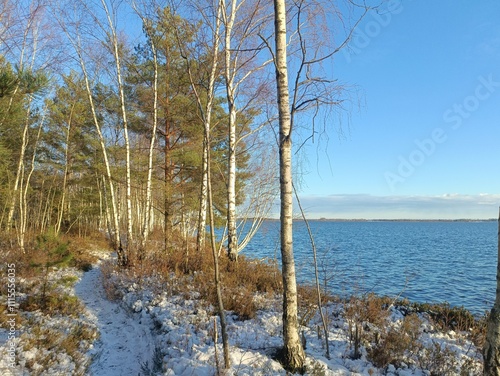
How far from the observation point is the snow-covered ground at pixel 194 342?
3963 millimetres

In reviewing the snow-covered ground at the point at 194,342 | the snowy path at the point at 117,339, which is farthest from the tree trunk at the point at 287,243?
the snowy path at the point at 117,339

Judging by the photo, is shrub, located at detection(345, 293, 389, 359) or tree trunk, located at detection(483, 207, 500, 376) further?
shrub, located at detection(345, 293, 389, 359)

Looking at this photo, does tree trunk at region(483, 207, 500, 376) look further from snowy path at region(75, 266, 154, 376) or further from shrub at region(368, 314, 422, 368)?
snowy path at region(75, 266, 154, 376)

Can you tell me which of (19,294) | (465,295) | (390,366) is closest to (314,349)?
(390,366)

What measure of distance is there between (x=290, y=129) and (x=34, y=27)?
10.3m

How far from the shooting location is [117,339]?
18.1ft

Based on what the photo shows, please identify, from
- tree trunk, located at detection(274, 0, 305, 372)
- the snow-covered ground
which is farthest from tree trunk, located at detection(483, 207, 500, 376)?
tree trunk, located at detection(274, 0, 305, 372)

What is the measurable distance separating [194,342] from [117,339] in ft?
5.96

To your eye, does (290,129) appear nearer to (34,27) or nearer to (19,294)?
(19,294)

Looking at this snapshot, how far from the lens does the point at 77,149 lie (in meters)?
17.0

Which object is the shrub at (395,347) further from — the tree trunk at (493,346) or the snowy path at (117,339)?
the snowy path at (117,339)

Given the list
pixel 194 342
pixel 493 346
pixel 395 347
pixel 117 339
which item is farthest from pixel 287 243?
pixel 117 339

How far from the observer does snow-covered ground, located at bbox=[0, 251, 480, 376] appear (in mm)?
3963

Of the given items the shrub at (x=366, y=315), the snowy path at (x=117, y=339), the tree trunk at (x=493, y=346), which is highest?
the tree trunk at (x=493, y=346)
